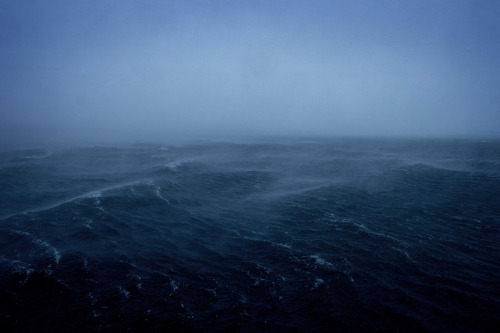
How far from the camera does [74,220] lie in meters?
37.5

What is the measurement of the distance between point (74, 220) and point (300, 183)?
46540mm

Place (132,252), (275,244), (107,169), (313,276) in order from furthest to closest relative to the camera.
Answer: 1. (107,169)
2. (275,244)
3. (132,252)
4. (313,276)

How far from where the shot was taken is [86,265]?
26.1 meters

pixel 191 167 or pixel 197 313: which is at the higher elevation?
pixel 191 167

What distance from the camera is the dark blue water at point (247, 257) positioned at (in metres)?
19.4

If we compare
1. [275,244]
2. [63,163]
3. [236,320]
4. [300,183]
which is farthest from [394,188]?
[63,163]

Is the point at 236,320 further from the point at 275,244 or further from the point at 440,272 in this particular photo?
the point at 440,272

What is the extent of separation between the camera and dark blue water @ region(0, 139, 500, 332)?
19.4 m

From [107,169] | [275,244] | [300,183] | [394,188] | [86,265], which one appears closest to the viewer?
[86,265]

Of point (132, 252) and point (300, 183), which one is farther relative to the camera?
point (300, 183)

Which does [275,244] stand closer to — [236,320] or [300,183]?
[236,320]

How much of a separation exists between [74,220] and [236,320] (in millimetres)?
31593

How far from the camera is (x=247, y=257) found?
1107 inches

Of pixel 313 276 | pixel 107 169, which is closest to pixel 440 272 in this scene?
pixel 313 276
